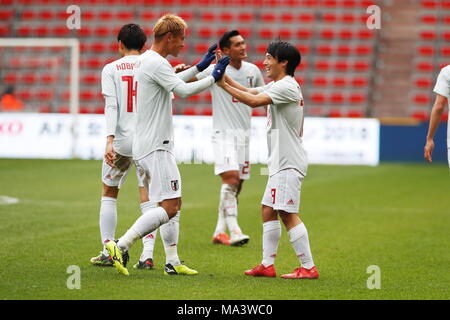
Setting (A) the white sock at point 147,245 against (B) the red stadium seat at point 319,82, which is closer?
(A) the white sock at point 147,245

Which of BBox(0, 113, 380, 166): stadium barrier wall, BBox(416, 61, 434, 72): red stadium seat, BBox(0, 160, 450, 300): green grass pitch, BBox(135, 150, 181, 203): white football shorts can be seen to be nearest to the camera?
BBox(0, 160, 450, 300): green grass pitch

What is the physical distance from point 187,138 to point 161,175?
15.1 meters

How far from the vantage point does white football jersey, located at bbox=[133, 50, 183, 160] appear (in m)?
6.56

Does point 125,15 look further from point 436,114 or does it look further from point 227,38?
point 436,114

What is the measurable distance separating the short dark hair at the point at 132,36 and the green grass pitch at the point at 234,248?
6.40ft

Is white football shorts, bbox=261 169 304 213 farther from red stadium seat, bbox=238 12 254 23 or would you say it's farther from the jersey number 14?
red stadium seat, bbox=238 12 254 23

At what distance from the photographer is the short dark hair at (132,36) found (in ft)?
24.0

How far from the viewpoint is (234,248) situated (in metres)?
8.90

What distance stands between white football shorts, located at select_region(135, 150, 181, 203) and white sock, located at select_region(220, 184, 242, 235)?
2.66 meters

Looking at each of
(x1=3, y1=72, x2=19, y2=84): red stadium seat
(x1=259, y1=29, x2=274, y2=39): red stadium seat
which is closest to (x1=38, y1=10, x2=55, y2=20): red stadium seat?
(x1=3, y1=72, x2=19, y2=84): red stadium seat

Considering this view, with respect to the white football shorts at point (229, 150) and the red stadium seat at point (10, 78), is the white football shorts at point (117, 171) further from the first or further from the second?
the red stadium seat at point (10, 78)

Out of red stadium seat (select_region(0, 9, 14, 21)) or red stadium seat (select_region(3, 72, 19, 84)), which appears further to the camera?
red stadium seat (select_region(0, 9, 14, 21))

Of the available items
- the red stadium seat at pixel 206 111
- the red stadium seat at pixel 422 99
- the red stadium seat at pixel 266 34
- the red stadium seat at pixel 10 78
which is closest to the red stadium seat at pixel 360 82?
the red stadium seat at pixel 422 99
